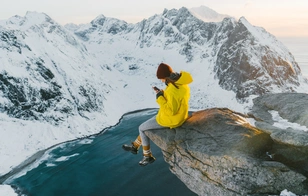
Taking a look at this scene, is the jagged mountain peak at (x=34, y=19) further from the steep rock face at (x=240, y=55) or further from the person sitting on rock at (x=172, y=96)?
the person sitting on rock at (x=172, y=96)

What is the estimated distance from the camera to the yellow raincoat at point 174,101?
34.7ft

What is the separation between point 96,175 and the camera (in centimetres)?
4481

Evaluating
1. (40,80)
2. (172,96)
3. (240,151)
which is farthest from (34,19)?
(240,151)

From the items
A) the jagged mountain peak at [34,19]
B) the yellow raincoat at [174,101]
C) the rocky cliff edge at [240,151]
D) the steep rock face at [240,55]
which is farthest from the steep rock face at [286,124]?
the jagged mountain peak at [34,19]

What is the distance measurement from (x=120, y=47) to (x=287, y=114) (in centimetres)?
18447

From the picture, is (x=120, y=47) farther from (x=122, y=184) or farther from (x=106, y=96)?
(x=122, y=184)

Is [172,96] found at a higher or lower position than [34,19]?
lower

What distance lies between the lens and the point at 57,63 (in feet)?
292

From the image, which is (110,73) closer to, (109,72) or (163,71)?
(109,72)

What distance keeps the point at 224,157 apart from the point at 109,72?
135 metres

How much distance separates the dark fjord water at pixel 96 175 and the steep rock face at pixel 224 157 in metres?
23.7

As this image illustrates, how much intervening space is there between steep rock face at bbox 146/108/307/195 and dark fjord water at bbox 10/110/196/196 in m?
23.7

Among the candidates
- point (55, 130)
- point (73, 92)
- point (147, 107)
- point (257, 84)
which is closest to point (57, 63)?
point (73, 92)

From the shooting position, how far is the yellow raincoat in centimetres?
1056
